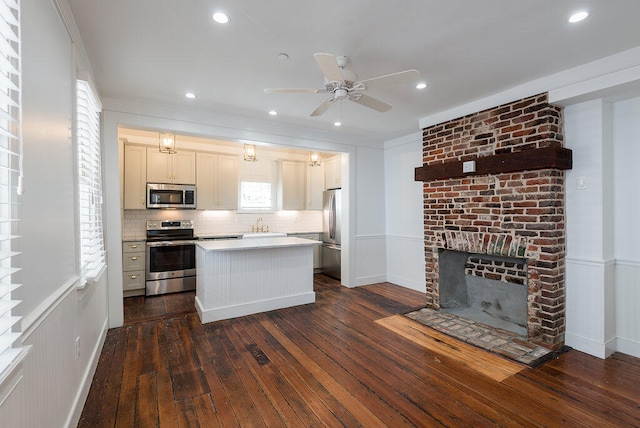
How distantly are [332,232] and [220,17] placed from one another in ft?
14.4

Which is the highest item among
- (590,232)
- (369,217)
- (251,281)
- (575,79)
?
(575,79)

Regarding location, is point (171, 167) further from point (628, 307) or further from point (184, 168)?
point (628, 307)

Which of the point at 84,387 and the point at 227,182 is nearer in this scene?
the point at 84,387

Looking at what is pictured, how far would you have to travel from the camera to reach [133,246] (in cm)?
479

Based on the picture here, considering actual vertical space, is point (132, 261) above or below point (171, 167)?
below

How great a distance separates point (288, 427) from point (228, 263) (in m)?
2.23

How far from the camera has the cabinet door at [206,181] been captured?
5.48 m

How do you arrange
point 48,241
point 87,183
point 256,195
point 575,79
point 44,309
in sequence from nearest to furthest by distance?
point 44,309 < point 48,241 < point 87,183 < point 575,79 < point 256,195

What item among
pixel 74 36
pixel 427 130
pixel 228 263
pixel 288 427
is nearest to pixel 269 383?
pixel 288 427

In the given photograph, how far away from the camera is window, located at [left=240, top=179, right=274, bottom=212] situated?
6305mm

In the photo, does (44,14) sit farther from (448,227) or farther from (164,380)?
(448,227)

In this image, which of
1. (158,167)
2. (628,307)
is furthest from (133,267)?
(628,307)

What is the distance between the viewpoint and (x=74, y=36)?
2.16 meters

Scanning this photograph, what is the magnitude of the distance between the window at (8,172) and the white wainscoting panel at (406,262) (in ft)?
15.6
